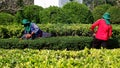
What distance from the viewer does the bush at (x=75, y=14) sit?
1758 centimetres

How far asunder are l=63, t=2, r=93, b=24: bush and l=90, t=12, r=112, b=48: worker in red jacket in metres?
5.74

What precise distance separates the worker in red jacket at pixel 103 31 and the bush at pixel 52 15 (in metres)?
5.72

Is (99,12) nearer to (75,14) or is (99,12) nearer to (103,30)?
(75,14)

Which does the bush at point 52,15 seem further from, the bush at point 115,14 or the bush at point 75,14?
the bush at point 115,14

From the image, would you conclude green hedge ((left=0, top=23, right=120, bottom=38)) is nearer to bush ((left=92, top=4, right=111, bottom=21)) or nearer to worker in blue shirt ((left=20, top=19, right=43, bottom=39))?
worker in blue shirt ((left=20, top=19, right=43, bottom=39))

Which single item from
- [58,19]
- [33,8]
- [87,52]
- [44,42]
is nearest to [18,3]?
[33,8]

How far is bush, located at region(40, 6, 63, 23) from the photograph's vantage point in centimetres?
1748

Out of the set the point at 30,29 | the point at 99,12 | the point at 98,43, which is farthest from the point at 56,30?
the point at 99,12

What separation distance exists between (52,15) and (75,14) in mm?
977

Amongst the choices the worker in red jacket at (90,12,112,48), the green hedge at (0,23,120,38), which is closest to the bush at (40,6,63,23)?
the green hedge at (0,23,120,38)

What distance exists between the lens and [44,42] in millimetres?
12484

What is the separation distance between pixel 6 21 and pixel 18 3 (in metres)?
3.36

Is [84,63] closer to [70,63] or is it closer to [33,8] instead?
[70,63]

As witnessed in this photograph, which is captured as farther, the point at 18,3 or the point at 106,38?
the point at 18,3
